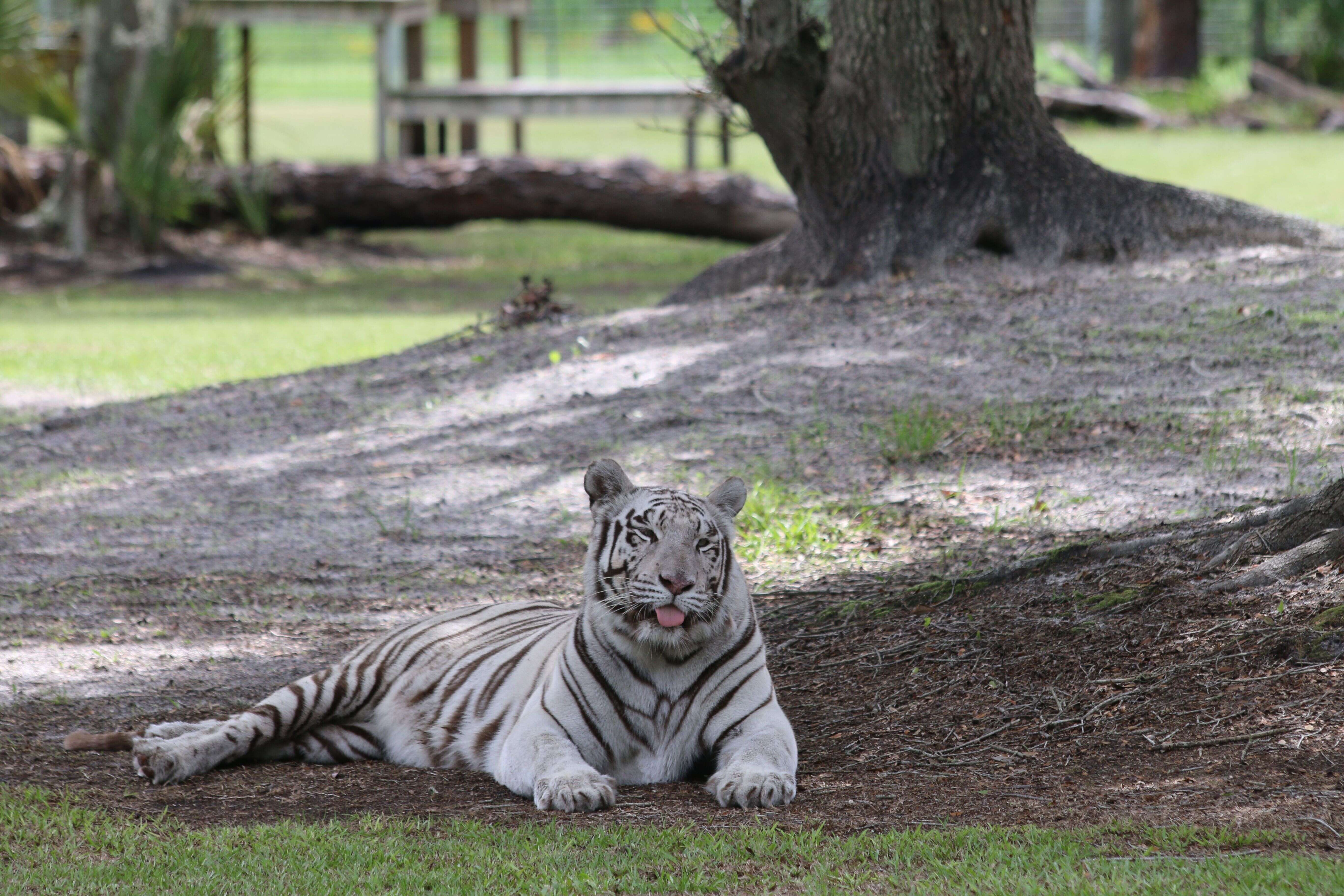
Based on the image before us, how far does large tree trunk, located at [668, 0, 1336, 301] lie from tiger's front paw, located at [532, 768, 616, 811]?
5870 millimetres

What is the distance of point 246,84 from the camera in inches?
653

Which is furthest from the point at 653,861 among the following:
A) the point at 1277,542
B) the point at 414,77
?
the point at 414,77

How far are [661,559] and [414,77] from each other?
744 inches

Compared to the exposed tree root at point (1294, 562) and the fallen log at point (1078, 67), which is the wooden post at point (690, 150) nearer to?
the fallen log at point (1078, 67)

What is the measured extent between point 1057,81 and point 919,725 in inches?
1011

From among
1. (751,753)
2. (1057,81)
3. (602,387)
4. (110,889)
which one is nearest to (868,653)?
(751,753)

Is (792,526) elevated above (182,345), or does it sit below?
below

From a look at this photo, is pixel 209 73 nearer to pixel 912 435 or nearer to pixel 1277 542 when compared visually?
pixel 912 435

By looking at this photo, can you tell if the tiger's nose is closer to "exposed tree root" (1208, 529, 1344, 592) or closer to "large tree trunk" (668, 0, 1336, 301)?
"exposed tree root" (1208, 529, 1344, 592)

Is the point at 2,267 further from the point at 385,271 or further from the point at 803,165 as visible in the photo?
the point at 803,165

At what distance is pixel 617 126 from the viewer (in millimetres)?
29391

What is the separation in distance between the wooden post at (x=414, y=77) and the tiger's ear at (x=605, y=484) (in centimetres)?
1735

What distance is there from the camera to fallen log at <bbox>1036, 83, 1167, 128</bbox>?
24750mm

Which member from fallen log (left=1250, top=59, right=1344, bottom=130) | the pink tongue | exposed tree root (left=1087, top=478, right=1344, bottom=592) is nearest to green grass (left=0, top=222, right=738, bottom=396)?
the pink tongue
